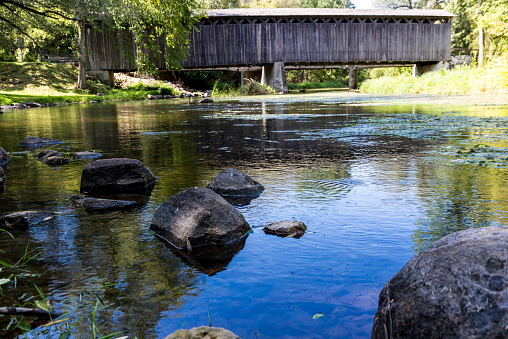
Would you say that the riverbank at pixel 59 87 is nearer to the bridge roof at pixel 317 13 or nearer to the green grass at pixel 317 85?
the bridge roof at pixel 317 13

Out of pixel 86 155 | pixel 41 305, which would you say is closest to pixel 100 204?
pixel 41 305

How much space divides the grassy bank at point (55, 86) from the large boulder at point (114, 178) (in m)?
23.4

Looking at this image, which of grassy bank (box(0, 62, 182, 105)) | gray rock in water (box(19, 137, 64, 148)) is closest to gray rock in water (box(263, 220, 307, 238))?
gray rock in water (box(19, 137, 64, 148))

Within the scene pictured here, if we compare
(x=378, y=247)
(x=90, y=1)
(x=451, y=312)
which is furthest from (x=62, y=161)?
(x=90, y=1)

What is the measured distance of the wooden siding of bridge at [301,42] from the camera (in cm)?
2930

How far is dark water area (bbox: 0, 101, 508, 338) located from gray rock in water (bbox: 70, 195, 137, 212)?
0.15 m

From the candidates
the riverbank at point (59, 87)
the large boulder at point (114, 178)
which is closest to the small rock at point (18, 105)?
the riverbank at point (59, 87)

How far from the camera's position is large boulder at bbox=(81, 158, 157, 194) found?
4.69 m

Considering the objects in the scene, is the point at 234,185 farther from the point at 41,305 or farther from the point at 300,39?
the point at 300,39

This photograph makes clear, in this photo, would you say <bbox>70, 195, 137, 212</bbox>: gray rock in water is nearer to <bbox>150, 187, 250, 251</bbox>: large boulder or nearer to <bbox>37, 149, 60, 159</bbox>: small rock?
<bbox>150, 187, 250, 251</bbox>: large boulder

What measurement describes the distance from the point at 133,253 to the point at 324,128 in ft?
23.5

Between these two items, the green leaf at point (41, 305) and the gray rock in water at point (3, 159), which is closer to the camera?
the green leaf at point (41, 305)

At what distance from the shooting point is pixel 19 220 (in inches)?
138

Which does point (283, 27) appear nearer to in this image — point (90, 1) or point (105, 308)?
point (90, 1)
